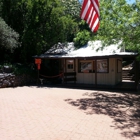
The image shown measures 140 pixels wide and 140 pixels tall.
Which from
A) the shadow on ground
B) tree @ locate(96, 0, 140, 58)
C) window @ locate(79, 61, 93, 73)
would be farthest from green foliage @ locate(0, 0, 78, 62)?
the shadow on ground

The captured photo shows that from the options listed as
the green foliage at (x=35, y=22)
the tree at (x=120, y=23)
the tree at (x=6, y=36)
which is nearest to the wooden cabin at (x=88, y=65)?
the green foliage at (x=35, y=22)

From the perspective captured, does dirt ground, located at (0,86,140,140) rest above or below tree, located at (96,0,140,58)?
below

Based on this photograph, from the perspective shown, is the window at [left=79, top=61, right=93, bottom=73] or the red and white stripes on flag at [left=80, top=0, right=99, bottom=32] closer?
the red and white stripes on flag at [left=80, top=0, right=99, bottom=32]

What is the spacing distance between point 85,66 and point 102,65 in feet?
5.06

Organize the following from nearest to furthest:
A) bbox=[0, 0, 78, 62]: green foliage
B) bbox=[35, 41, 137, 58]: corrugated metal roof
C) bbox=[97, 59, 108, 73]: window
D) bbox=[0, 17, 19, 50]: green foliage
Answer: bbox=[35, 41, 137, 58]: corrugated metal roof → bbox=[0, 17, 19, 50]: green foliage → bbox=[97, 59, 108, 73]: window → bbox=[0, 0, 78, 62]: green foliage

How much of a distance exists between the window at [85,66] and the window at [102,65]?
69cm

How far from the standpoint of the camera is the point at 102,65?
54.5 feet

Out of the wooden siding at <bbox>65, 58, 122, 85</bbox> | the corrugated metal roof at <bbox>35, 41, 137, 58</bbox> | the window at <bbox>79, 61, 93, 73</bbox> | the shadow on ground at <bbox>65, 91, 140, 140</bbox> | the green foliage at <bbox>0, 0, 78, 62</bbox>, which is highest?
the green foliage at <bbox>0, 0, 78, 62</bbox>

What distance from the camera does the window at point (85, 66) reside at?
1705 centimetres

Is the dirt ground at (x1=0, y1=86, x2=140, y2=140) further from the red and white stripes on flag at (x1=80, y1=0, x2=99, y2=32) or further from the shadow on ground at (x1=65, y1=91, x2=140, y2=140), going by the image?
the red and white stripes on flag at (x1=80, y1=0, x2=99, y2=32)

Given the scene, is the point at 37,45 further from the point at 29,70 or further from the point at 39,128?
the point at 39,128

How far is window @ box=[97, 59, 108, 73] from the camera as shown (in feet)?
53.8

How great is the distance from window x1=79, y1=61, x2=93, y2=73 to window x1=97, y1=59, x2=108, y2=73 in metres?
0.69

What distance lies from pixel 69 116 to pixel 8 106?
2.93 m
